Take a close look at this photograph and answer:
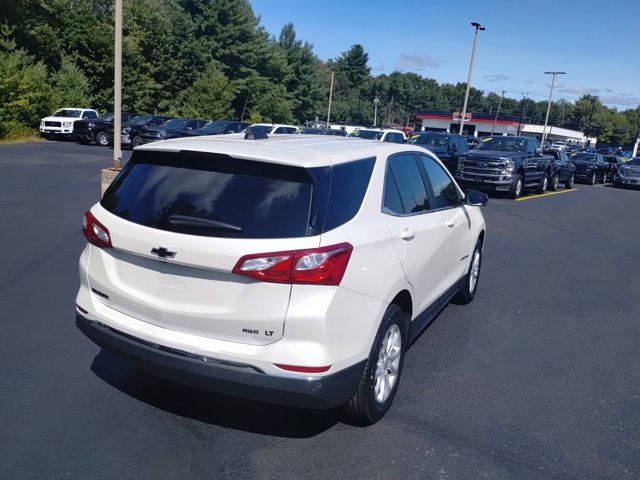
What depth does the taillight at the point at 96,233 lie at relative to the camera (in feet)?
11.6

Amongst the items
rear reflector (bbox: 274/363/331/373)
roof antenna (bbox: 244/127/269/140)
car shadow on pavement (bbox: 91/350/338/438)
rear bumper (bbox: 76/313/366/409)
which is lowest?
car shadow on pavement (bbox: 91/350/338/438)

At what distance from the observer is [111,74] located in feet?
139

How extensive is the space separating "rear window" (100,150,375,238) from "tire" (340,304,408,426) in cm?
83

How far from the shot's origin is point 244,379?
3111mm

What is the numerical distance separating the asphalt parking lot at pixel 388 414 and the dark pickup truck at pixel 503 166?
11.9 metres

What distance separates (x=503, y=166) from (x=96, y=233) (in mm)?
16958

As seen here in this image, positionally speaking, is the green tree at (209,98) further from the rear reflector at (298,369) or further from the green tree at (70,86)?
the rear reflector at (298,369)

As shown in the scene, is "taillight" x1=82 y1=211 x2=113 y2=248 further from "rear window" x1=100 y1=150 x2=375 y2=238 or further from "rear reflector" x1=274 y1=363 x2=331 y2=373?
"rear reflector" x1=274 y1=363 x2=331 y2=373

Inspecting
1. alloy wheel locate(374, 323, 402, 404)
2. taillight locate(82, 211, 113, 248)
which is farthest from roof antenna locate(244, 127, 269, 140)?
alloy wheel locate(374, 323, 402, 404)

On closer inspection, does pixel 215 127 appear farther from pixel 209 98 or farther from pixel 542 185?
pixel 209 98

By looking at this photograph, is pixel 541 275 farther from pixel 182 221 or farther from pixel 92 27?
pixel 92 27

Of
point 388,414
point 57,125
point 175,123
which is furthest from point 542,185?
point 57,125

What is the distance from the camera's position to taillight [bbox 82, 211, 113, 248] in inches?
139

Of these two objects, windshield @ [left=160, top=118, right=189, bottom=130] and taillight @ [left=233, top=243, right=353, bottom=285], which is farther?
windshield @ [left=160, top=118, right=189, bottom=130]
